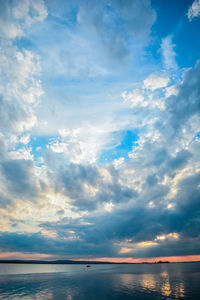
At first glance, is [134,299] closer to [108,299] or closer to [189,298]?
[108,299]

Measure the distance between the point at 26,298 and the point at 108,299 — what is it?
76.8 ft

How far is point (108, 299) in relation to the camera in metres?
49.1

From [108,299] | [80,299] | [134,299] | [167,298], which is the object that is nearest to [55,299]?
[80,299]

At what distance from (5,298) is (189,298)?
168ft

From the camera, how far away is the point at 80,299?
4959 cm

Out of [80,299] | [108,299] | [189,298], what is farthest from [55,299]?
[189,298]

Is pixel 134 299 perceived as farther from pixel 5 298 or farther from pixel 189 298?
pixel 5 298

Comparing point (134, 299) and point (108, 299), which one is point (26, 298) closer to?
point (108, 299)

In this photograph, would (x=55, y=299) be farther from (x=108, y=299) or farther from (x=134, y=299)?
(x=134, y=299)

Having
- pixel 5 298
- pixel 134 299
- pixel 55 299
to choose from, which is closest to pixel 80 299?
pixel 55 299

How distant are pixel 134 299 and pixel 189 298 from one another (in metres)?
14.9

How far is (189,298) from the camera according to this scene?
4822 centimetres

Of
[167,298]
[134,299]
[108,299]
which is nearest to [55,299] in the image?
[108,299]

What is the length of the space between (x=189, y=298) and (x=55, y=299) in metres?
36.5
